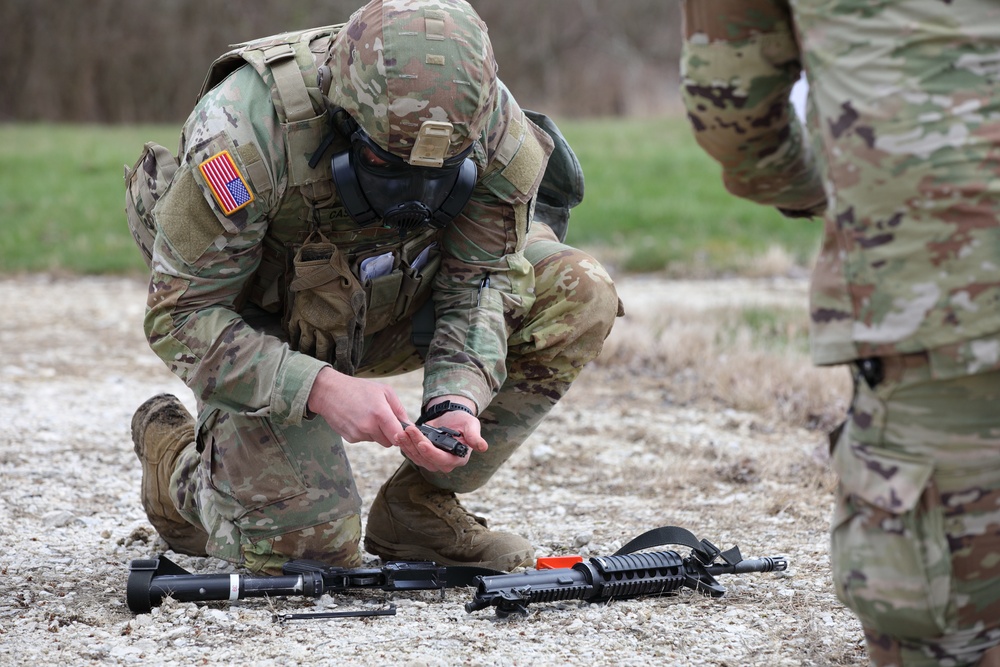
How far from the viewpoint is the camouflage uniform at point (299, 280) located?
2818 mm

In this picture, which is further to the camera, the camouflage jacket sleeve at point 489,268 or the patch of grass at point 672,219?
the patch of grass at point 672,219

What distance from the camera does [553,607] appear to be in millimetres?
3014

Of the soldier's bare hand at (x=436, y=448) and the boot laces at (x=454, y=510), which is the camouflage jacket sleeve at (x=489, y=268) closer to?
the soldier's bare hand at (x=436, y=448)

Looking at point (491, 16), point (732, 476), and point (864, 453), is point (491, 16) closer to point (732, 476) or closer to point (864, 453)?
point (732, 476)

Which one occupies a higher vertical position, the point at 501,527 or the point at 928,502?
the point at 928,502

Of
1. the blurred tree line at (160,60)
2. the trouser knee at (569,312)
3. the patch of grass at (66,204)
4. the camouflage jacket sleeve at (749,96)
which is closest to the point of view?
the camouflage jacket sleeve at (749,96)

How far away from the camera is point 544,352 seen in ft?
11.2

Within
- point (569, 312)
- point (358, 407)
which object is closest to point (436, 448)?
point (358, 407)

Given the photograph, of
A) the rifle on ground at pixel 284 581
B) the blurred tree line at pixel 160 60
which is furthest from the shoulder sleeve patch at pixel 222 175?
the blurred tree line at pixel 160 60

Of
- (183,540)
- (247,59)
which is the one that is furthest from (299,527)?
(247,59)

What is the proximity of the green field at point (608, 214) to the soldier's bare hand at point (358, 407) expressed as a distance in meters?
6.29

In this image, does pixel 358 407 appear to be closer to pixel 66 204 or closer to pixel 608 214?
pixel 608 214

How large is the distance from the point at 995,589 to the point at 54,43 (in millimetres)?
20826

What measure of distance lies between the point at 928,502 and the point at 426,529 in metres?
1.77
